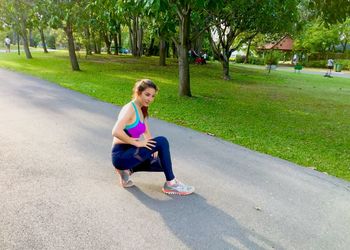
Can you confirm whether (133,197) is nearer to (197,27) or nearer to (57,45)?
(197,27)

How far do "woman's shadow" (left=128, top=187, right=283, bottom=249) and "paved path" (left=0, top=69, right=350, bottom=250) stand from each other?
1 cm

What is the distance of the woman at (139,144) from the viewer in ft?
12.5

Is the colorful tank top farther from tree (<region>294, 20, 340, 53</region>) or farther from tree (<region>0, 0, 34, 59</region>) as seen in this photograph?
tree (<region>294, 20, 340, 53</region>)

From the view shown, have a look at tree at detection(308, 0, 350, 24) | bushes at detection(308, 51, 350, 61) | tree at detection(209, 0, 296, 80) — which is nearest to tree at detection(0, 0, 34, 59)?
tree at detection(209, 0, 296, 80)

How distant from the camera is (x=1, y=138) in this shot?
5781mm

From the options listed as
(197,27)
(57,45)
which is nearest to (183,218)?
(197,27)

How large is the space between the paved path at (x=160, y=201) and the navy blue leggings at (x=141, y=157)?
0.34 meters

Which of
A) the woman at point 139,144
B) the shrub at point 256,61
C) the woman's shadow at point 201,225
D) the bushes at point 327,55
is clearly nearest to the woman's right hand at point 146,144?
the woman at point 139,144

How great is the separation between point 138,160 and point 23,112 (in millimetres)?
4996

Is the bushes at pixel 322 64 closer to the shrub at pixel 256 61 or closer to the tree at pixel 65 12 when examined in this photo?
the shrub at pixel 256 61

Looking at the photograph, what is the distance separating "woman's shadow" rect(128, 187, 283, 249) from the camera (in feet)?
10.3

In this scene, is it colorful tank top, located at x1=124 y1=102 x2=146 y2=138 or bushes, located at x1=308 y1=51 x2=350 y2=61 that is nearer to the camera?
colorful tank top, located at x1=124 y1=102 x2=146 y2=138

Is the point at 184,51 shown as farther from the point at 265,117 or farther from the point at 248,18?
the point at 248,18

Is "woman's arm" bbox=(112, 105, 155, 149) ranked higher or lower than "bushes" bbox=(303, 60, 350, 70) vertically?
higher
